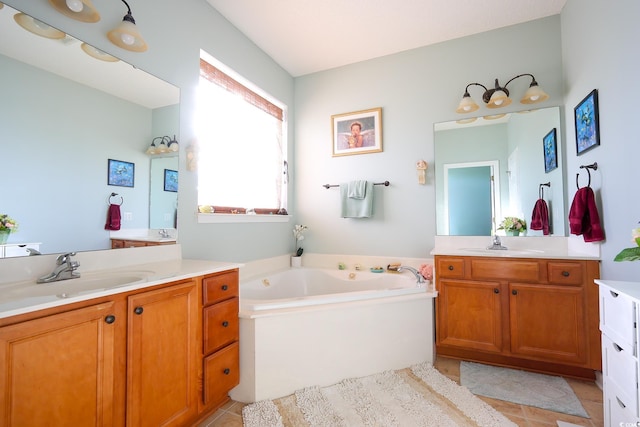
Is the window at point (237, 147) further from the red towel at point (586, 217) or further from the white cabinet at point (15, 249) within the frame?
the red towel at point (586, 217)

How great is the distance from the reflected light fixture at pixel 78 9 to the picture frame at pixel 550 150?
3136mm

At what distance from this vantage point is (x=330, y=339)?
1.94m

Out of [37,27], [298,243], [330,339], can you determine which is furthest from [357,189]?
[37,27]

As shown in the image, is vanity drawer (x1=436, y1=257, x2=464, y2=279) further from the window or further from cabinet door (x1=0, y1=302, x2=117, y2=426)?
cabinet door (x1=0, y1=302, x2=117, y2=426)

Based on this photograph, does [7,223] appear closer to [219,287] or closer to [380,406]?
[219,287]

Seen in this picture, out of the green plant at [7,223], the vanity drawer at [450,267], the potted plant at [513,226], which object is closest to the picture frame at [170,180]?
the green plant at [7,223]

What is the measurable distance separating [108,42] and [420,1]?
6.93 ft

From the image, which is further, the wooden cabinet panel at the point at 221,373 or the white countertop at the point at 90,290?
the wooden cabinet panel at the point at 221,373

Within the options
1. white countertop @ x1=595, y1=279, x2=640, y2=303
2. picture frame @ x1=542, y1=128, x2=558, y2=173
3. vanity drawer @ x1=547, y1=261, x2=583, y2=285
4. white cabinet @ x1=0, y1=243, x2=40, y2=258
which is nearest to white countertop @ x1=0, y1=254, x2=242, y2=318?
white cabinet @ x1=0, y1=243, x2=40, y2=258

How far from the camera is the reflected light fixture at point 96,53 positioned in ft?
4.91

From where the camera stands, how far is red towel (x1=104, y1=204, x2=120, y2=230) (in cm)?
159

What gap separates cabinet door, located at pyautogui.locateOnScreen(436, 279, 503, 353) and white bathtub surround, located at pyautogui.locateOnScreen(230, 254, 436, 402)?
0.13 m

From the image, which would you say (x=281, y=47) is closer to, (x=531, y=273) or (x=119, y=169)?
(x=119, y=169)

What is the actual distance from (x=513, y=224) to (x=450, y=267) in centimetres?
74
